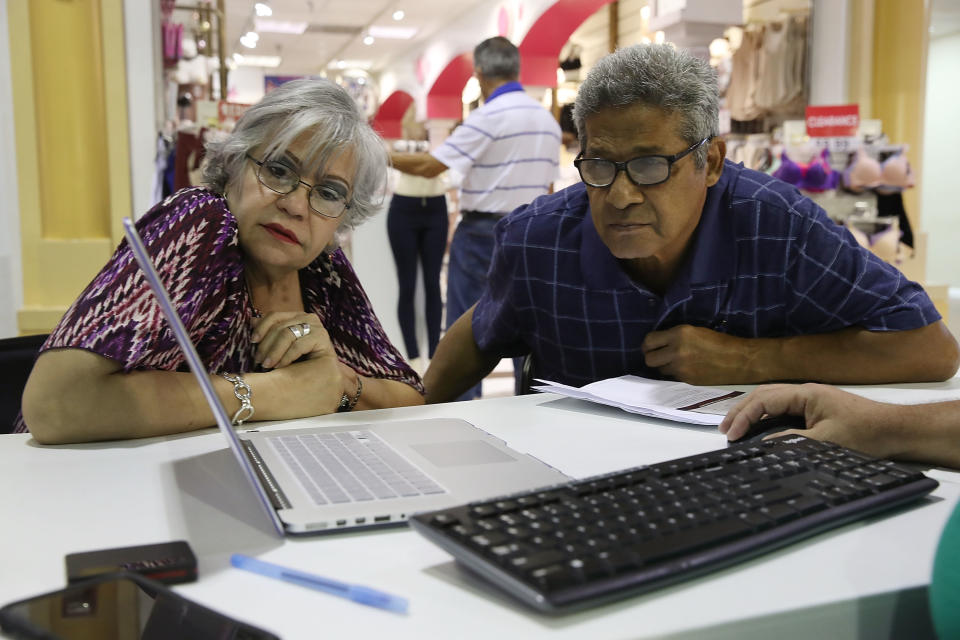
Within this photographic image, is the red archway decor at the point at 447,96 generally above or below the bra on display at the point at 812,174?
above

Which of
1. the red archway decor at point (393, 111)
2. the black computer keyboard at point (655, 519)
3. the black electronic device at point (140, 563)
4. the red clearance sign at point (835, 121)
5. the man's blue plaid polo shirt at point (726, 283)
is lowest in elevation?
the black electronic device at point (140, 563)

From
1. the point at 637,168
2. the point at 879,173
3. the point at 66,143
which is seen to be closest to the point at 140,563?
the point at 637,168

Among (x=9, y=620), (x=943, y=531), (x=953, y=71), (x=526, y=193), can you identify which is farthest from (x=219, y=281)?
(x=953, y=71)

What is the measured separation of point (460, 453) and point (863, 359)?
100cm

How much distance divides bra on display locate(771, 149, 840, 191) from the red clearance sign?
119 mm

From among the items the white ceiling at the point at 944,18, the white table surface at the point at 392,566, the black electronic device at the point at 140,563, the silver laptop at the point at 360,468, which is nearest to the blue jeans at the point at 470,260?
the silver laptop at the point at 360,468

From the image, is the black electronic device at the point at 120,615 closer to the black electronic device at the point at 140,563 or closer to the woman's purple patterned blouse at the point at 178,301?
the black electronic device at the point at 140,563

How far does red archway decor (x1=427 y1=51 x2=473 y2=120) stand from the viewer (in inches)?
Answer: 471

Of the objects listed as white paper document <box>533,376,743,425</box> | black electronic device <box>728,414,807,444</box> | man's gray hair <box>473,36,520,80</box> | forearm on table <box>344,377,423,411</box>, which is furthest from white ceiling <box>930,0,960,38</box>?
black electronic device <box>728,414,807,444</box>

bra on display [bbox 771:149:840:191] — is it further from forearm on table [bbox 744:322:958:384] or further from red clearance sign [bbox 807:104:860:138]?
forearm on table [bbox 744:322:958:384]

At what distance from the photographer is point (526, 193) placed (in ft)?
14.2

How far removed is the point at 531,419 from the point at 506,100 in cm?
315

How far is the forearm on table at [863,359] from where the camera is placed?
1.69 metres

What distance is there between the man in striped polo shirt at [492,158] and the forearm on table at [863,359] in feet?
8.66
